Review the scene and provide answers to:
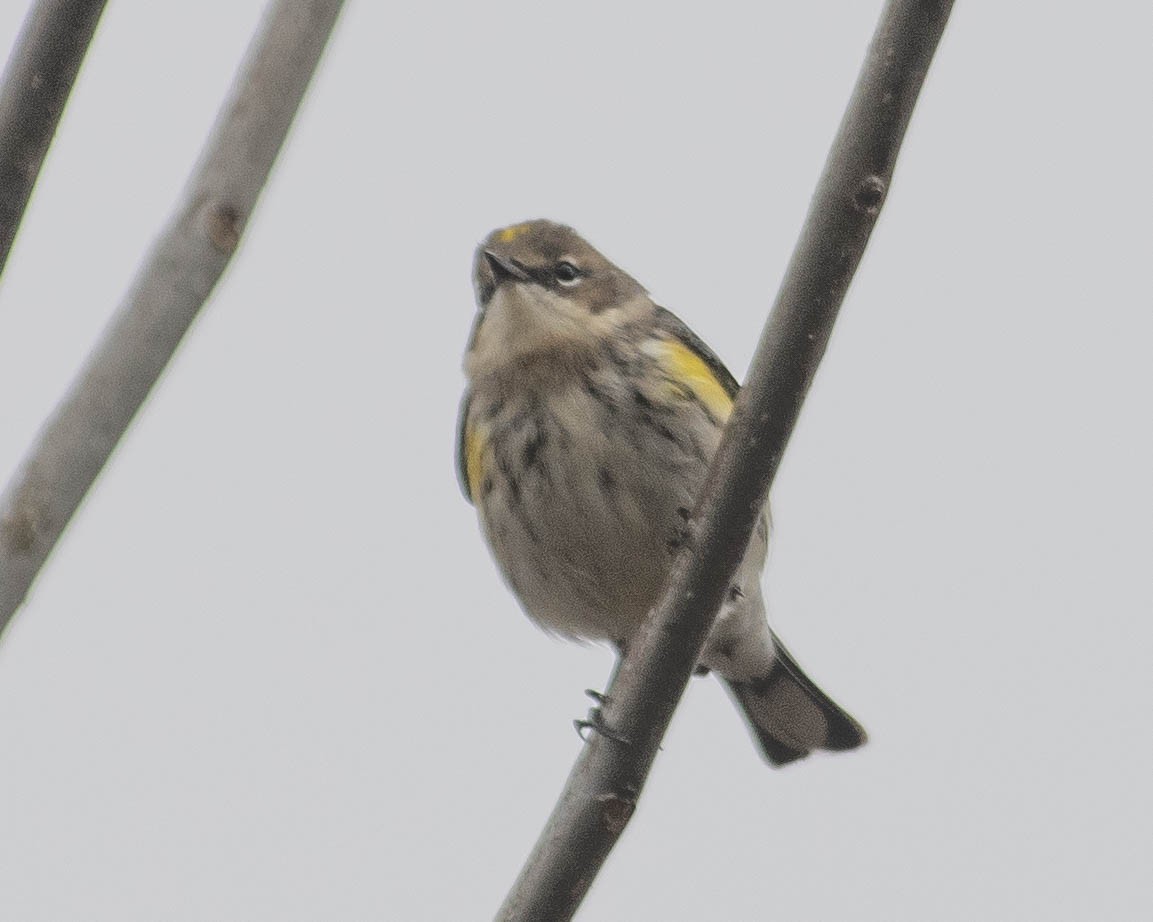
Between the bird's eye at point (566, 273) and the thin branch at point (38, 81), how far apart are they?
307 centimetres

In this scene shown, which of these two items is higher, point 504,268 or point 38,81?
point 504,268

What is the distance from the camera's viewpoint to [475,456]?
497cm

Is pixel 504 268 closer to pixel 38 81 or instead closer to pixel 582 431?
pixel 582 431

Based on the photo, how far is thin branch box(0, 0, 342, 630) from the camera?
2.31m

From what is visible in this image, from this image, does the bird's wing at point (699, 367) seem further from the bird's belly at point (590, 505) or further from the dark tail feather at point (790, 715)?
the dark tail feather at point (790, 715)

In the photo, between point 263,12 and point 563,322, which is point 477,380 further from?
point 263,12

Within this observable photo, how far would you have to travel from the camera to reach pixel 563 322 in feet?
15.9

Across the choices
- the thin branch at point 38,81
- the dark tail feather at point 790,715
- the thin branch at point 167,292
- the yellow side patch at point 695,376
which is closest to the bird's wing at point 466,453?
the yellow side patch at point 695,376

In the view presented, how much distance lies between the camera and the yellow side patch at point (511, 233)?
526 centimetres

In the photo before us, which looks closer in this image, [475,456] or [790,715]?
[475,456]

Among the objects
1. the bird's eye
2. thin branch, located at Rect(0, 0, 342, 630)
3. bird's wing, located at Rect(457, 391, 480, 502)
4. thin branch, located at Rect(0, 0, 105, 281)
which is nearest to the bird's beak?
the bird's eye

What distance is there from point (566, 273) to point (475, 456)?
71 centimetres

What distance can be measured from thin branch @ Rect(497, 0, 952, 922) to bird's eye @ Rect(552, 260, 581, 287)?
2438mm

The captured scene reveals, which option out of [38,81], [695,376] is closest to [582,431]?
[695,376]
